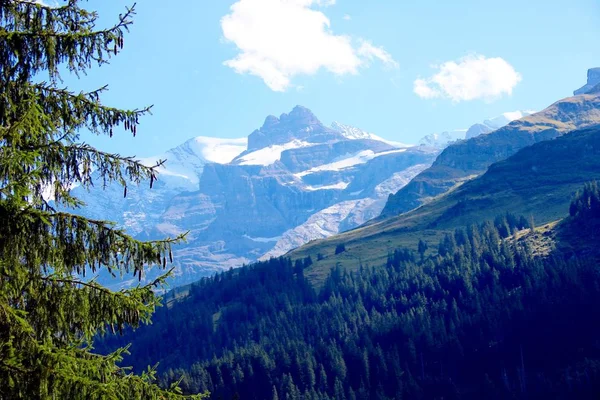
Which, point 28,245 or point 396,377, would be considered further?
point 396,377

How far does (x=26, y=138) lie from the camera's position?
14.0 metres

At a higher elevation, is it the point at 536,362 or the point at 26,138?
the point at 26,138

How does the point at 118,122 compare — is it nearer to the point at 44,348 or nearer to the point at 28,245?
the point at 28,245

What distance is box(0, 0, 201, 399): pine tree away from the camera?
1227 centimetres

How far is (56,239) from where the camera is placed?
13562 mm

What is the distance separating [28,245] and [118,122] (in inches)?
164

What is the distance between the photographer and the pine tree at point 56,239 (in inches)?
483

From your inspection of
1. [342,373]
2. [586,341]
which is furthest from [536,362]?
[342,373]

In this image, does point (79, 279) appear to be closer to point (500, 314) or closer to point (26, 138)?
point (26, 138)

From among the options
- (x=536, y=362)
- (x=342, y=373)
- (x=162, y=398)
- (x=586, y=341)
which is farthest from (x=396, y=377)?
(x=162, y=398)

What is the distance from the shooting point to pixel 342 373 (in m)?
189

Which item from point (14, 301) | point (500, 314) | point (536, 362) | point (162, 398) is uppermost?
point (14, 301)

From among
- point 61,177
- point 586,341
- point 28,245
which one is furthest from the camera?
point 586,341

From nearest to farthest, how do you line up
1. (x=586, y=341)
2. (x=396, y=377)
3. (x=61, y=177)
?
(x=61, y=177) → (x=586, y=341) → (x=396, y=377)
